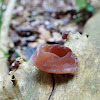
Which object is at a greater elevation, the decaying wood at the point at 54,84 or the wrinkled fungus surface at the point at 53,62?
the wrinkled fungus surface at the point at 53,62

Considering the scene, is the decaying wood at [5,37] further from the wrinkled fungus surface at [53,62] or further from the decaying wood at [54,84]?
the wrinkled fungus surface at [53,62]

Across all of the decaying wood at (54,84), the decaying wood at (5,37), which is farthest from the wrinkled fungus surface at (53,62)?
the decaying wood at (5,37)

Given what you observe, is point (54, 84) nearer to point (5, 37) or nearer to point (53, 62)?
point (53, 62)

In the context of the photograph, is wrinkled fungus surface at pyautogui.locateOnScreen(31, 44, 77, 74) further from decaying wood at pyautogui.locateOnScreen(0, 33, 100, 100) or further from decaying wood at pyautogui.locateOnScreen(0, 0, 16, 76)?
decaying wood at pyautogui.locateOnScreen(0, 0, 16, 76)

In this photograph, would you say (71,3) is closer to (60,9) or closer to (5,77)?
(60,9)

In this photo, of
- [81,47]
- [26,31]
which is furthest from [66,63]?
[26,31]

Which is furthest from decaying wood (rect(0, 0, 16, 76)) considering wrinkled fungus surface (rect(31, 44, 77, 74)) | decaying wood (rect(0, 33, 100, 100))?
wrinkled fungus surface (rect(31, 44, 77, 74))

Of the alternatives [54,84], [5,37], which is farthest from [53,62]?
[5,37]

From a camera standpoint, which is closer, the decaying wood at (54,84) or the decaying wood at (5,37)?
the decaying wood at (54,84)
